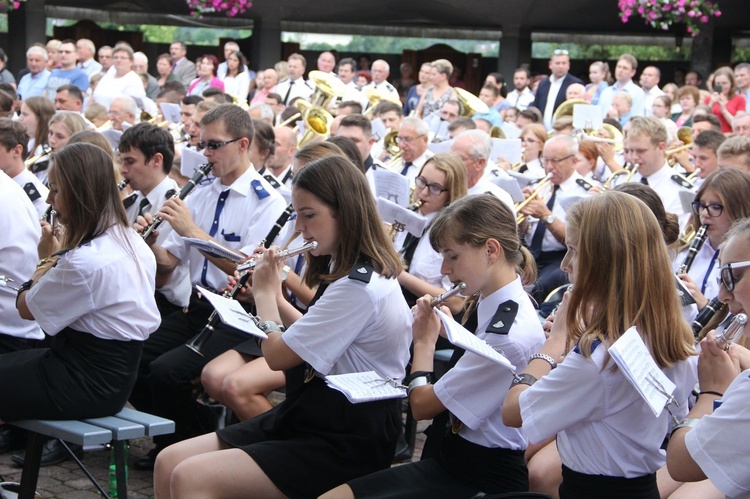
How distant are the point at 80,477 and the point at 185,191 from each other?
164cm

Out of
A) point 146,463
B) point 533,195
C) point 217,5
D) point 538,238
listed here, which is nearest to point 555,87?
point 217,5

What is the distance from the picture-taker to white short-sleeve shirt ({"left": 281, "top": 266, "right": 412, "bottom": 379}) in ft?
11.3

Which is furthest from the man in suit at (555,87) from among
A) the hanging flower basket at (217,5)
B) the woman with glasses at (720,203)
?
the woman with glasses at (720,203)

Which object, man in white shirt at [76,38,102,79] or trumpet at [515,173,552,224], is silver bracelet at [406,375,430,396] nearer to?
trumpet at [515,173,552,224]

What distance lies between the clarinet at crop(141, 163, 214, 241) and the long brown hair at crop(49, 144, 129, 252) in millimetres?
1113

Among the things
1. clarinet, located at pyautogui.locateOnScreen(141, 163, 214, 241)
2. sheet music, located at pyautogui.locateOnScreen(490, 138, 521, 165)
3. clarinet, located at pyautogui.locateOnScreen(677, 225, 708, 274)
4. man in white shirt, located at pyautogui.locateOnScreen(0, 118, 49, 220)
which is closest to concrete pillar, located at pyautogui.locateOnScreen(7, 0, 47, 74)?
sheet music, located at pyautogui.locateOnScreen(490, 138, 521, 165)

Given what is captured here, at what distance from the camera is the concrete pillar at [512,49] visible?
20266 millimetres

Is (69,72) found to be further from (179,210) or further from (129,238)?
(129,238)

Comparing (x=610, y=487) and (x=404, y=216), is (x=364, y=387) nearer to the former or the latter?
(x=610, y=487)

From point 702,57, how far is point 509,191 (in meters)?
13.8

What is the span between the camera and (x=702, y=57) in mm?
19047

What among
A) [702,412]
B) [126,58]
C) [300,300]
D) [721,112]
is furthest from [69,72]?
[702,412]

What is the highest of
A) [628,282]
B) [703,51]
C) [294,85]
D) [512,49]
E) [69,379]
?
[703,51]

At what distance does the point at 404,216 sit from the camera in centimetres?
562
